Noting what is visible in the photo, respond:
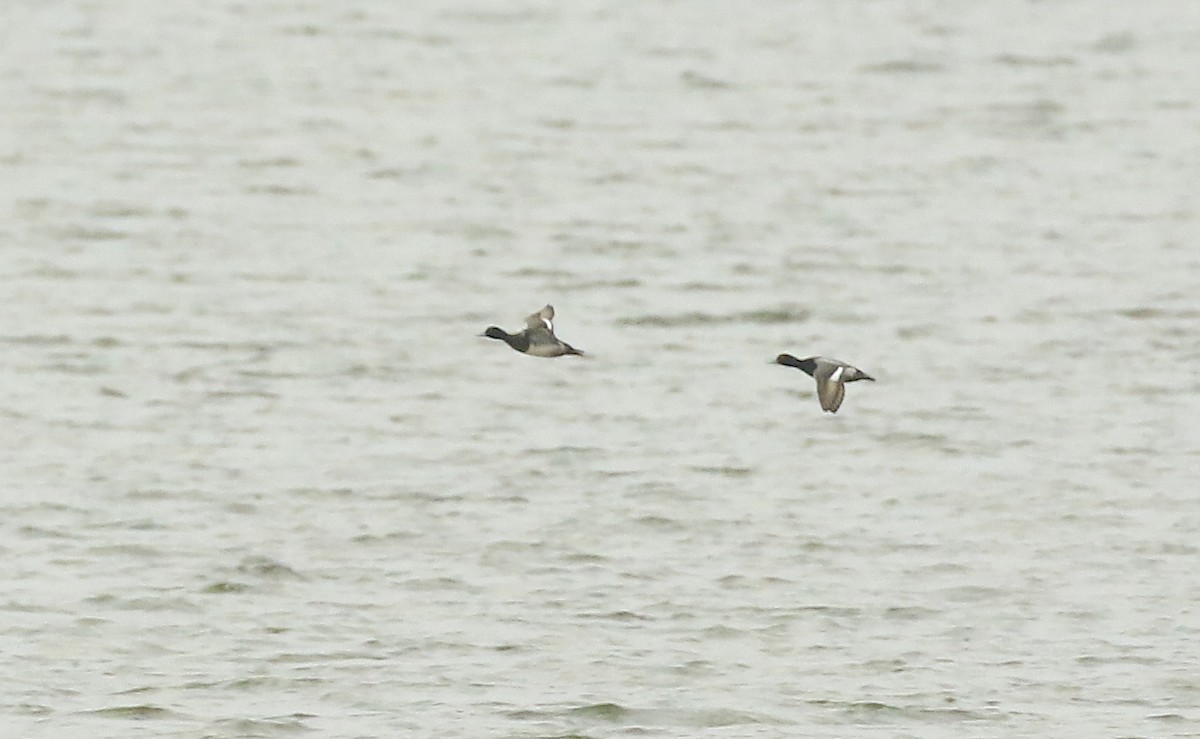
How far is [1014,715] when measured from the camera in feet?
49.0

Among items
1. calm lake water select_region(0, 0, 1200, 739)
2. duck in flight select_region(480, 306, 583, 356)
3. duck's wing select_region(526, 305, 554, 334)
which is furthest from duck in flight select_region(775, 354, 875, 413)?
calm lake water select_region(0, 0, 1200, 739)

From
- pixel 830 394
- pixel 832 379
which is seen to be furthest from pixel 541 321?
pixel 830 394

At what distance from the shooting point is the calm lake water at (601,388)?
51.3 ft

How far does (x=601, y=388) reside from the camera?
22547 millimetres

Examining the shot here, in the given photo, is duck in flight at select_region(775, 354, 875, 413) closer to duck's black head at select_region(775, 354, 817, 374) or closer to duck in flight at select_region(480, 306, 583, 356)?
duck's black head at select_region(775, 354, 817, 374)

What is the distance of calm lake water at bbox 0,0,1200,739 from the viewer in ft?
51.3

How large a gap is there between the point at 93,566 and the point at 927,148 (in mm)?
16614

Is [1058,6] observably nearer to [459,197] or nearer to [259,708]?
[459,197]

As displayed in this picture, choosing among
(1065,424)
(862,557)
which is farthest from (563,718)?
(1065,424)

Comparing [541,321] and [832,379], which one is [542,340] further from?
[832,379]

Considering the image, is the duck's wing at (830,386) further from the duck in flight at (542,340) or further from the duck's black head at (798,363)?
the duck in flight at (542,340)

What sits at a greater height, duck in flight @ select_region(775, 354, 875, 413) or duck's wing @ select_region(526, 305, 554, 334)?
duck's wing @ select_region(526, 305, 554, 334)

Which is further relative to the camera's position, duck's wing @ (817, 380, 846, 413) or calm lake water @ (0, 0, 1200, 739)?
calm lake water @ (0, 0, 1200, 739)

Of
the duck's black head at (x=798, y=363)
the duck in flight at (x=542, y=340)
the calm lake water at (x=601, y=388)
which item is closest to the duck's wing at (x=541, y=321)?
the duck in flight at (x=542, y=340)
